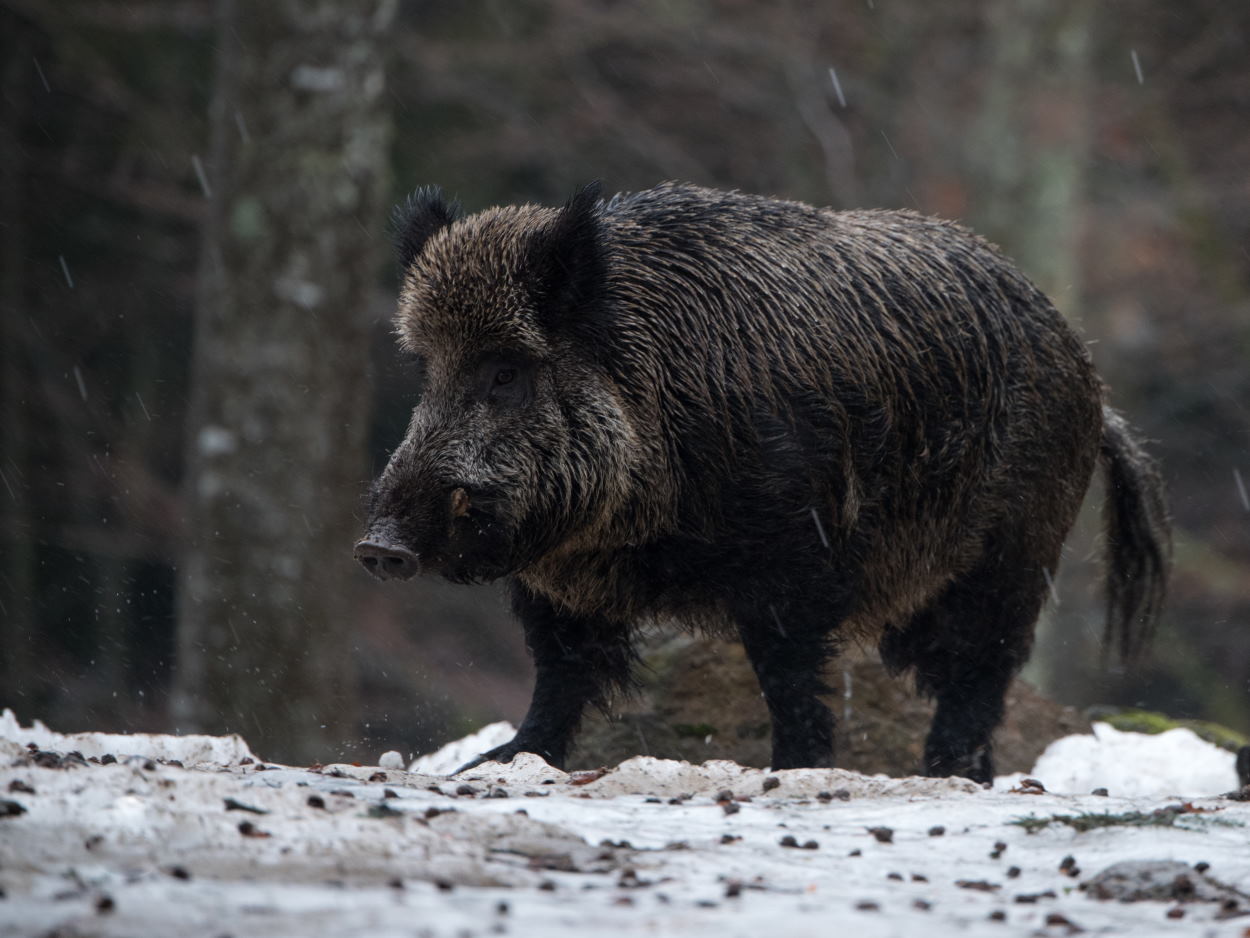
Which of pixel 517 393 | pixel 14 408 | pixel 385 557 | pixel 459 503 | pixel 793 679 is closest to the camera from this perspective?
pixel 385 557

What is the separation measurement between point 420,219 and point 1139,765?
3.80 metres

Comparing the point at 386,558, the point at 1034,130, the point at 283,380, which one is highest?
the point at 1034,130

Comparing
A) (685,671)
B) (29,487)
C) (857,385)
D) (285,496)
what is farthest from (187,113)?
(857,385)

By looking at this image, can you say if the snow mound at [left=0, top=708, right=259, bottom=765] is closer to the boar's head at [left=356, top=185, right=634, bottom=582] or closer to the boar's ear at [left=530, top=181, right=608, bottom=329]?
the boar's head at [left=356, top=185, right=634, bottom=582]

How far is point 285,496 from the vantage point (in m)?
8.78

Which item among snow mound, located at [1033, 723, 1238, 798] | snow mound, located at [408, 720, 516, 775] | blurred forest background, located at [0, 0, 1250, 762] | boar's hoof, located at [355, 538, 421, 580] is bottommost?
snow mound, located at [408, 720, 516, 775]

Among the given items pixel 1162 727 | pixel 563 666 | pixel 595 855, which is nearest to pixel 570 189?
pixel 1162 727

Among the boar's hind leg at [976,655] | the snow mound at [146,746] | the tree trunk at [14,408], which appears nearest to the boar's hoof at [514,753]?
the snow mound at [146,746]

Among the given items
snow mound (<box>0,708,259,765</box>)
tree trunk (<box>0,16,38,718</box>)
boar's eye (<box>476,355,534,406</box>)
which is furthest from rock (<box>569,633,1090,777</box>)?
tree trunk (<box>0,16,38,718</box>)

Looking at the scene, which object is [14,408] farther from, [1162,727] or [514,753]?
[1162,727]

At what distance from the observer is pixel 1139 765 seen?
23.7 feet

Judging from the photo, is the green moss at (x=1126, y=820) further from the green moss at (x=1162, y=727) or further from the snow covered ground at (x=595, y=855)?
the green moss at (x=1162, y=727)

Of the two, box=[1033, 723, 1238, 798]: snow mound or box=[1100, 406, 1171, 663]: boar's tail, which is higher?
box=[1100, 406, 1171, 663]: boar's tail

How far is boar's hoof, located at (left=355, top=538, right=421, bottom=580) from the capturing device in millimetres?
4934
